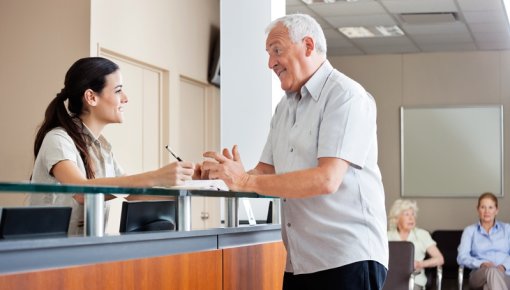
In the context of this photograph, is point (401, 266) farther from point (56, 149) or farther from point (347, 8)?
point (56, 149)

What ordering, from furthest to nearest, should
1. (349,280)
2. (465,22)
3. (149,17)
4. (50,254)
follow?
(465,22) → (149,17) → (349,280) → (50,254)

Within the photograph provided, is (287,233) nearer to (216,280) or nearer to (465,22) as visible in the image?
(216,280)

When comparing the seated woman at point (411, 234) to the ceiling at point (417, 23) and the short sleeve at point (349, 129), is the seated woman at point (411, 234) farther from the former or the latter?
the short sleeve at point (349, 129)

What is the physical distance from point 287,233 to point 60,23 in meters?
4.23

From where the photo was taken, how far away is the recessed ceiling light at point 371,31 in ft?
31.7

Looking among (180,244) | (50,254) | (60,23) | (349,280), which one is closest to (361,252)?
(349,280)

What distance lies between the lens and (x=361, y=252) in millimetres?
2443

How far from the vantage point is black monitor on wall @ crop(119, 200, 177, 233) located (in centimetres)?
239

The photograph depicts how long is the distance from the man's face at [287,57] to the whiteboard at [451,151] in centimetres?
885

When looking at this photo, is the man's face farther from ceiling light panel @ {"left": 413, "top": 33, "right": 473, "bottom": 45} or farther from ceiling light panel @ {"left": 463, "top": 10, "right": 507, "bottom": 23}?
ceiling light panel @ {"left": 413, "top": 33, "right": 473, "bottom": 45}

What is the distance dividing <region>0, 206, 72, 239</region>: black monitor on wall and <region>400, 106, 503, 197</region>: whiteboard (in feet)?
31.4

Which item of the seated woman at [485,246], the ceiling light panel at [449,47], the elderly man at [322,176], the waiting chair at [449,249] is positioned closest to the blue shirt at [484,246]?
the seated woman at [485,246]

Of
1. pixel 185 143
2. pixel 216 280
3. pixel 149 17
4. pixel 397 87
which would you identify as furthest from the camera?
pixel 397 87

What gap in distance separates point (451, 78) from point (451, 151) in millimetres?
1007
